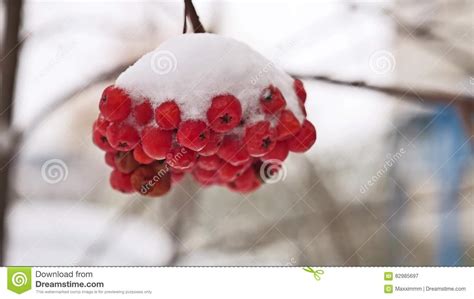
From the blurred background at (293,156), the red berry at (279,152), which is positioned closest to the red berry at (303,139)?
the red berry at (279,152)

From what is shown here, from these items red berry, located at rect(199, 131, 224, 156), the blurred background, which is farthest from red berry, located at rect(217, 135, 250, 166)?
the blurred background

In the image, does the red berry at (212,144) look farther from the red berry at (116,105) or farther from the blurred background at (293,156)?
the blurred background at (293,156)

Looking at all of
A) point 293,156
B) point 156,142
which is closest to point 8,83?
point 156,142

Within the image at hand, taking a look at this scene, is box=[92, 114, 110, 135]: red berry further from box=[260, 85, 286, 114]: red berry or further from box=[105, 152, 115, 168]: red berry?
box=[260, 85, 286, 114]: red berry

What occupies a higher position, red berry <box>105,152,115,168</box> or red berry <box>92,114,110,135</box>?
red berry <box>92,114,110,135</box>
